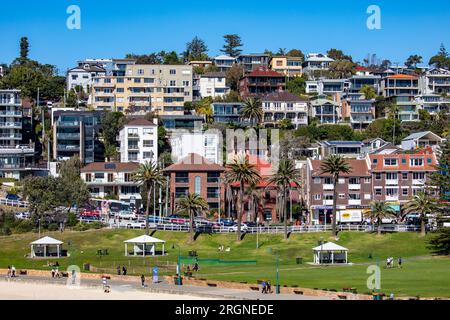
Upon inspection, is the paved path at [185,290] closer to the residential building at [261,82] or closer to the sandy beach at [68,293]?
the sandy beach at [68,293]

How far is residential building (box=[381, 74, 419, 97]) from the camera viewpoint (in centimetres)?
17962

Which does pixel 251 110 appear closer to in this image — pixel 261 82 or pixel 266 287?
pixel 261 82

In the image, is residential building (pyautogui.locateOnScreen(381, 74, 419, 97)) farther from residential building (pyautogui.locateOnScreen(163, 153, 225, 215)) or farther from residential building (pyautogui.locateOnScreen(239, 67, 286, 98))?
residential building (pyautogui.locateOnScreen(163, 153, 225, 215))

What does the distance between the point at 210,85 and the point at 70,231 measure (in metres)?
81.2

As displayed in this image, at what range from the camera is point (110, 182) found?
440ft

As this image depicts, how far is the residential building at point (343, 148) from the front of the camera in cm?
14088

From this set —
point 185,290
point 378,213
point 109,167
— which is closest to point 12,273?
point 185,290

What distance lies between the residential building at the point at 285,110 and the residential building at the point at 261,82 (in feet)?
44.3

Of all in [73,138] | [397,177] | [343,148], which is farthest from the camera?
[73,138]

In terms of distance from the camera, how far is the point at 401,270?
82.8 m

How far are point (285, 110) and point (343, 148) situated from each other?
20.9 meters

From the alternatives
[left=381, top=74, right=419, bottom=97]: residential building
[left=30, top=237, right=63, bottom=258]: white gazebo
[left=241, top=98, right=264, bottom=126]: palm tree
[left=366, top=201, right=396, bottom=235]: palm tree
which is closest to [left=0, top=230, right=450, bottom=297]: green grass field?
[left=30, top=237, right=63, bottom=258]: white gazebo

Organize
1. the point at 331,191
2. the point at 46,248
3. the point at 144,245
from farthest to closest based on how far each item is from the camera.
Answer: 1. the point at 331,191
2. the point at 144,245
3. the point at 46,248
